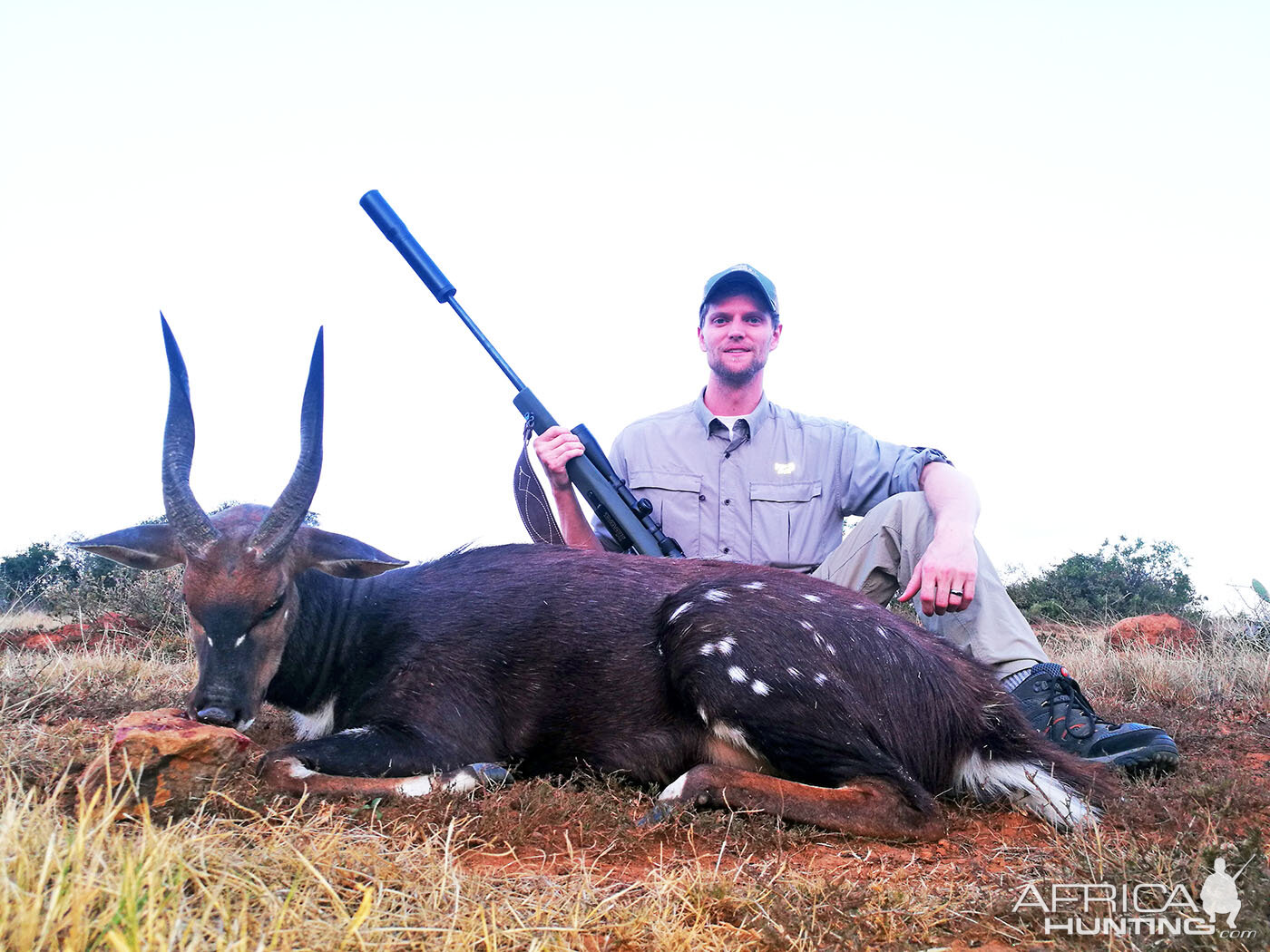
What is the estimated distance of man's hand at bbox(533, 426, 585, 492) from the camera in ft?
21.8

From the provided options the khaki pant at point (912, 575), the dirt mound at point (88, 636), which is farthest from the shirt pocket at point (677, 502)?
the dirt mound at point (88, 636)

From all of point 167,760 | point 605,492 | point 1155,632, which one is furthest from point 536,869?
point 1155,632

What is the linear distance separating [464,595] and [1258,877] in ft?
11.3

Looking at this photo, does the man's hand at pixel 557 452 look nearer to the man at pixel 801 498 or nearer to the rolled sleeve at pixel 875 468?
the man at pixel 801 498

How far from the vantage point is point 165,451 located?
179 inches

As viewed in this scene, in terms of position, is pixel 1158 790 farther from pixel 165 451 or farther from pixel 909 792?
pixel 165 451

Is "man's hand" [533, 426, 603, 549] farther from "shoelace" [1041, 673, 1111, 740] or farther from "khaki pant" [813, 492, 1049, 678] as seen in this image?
"shoelace" [1041, 673, 1111, 740]

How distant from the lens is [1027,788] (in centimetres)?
420

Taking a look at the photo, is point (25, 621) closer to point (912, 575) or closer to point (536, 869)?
point (912, 575)

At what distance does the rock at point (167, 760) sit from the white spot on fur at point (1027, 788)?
10.3 ft

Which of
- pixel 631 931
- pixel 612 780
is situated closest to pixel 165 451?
pixel 612 780

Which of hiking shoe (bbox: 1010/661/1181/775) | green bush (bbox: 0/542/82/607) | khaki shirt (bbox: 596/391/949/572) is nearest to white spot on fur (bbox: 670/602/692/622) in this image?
hiking shoe (bbox: 1010/661/1181/775)

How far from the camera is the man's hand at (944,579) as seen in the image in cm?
494

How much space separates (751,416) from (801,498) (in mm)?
768
